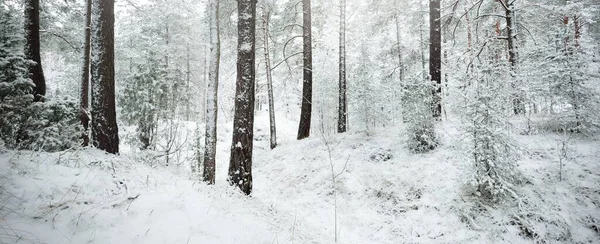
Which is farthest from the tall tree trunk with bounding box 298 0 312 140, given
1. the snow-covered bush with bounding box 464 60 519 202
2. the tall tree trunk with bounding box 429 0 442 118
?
the snow-covered bush with bounding box 464 60 519 202

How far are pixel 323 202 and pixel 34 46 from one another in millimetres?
9267

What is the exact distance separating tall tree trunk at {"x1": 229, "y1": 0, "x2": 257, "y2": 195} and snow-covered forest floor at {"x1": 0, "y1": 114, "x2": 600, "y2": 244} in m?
0.48

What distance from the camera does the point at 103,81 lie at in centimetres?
591

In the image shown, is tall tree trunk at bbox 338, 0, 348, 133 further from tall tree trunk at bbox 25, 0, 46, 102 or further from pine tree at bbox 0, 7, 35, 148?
tall tree trunk at bbox 25, 0, 46, 102

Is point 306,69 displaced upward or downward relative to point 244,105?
upward

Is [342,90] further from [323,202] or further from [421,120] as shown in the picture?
[323,202]

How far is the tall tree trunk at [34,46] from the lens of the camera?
7320 millimetres

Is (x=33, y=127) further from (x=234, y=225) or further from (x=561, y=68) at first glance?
(x=561, y=68)

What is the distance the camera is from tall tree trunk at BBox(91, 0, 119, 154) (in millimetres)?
5805

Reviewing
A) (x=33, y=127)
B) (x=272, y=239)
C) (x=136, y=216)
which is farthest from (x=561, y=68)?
(x=33, y=127)

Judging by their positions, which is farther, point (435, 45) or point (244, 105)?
point (435, 45)

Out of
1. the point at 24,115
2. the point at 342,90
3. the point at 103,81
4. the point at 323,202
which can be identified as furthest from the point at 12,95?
the point at 342,90

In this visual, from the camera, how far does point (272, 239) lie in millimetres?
4391

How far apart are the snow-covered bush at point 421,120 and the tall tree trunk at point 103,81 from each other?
756cm
